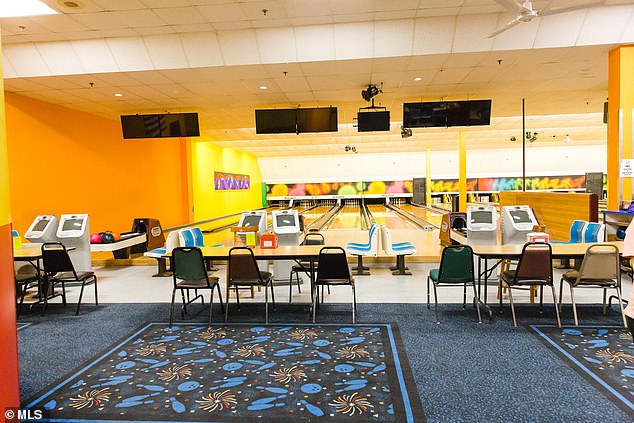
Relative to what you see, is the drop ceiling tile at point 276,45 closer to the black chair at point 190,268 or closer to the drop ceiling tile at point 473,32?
the drop ceiling tile at point 473,32

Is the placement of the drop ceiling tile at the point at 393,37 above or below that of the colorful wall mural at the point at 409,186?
above

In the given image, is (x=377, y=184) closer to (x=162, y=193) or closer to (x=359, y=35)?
(x=162, y=193)

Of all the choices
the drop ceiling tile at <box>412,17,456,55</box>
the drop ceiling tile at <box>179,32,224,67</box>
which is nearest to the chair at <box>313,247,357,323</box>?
the drop ceiling tile at <box>412,17,456,55</box>

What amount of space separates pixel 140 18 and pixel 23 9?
4.37ft

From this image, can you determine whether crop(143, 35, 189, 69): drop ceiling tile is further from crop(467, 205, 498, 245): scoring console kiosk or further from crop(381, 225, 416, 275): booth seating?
crop(467, 205, 498, 245): scoring console kiosk

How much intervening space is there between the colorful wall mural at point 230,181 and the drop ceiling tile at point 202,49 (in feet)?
35.6

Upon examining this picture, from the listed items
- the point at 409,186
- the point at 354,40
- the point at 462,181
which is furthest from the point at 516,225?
the point at 409,186

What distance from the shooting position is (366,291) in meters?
5.61

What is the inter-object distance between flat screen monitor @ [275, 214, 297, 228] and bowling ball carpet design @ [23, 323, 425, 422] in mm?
2404

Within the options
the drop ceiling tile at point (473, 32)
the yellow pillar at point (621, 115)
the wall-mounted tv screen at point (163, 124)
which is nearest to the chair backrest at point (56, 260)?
the wall-mounted tv screen at point (163, 124)

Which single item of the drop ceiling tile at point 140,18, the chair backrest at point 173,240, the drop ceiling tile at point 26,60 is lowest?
the chair backrest at point 173,240

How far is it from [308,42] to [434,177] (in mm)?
19470

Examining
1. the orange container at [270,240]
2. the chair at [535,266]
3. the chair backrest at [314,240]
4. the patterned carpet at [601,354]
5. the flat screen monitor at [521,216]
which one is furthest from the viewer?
the flat screen monitor at [521,216]

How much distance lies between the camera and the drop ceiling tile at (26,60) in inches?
250
